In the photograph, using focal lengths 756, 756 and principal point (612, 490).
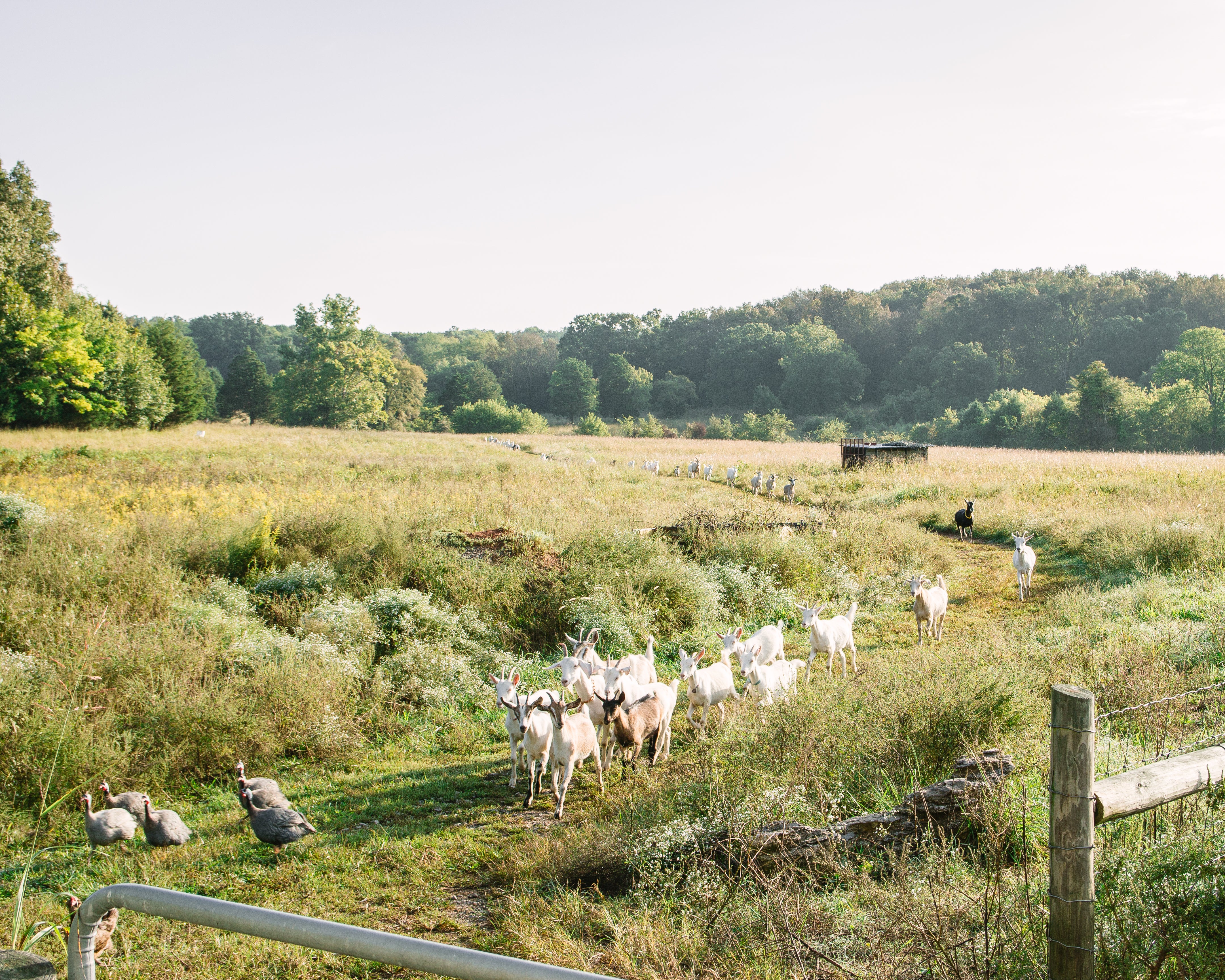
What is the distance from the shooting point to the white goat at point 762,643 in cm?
816

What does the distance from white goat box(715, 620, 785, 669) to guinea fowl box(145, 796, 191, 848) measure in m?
5.12

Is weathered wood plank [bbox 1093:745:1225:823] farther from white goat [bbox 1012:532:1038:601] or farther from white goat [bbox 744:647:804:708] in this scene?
white goat [bbox 1012:532:1038:601]

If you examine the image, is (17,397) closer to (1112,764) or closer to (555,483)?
(555,483)

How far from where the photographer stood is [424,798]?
6805mm

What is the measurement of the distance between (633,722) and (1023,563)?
369 inches

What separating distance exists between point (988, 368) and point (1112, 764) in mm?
85395

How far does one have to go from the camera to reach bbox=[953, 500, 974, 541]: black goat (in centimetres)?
1830

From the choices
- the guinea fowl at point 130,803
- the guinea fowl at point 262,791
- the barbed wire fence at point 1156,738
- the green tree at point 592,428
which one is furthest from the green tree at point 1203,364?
the guinea fowl at point 130,803

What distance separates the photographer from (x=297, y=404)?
A: 73938 mm

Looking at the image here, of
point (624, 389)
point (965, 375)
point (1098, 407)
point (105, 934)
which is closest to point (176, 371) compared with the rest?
point (624, 389)

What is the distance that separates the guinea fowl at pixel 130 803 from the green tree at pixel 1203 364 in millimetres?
67942

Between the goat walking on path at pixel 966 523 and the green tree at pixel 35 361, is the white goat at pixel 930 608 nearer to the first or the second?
the goat walking on path at pixel 966 523

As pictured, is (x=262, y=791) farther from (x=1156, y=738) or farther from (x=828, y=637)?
(x=1156, y=738)

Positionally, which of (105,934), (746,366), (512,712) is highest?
(746,366)
